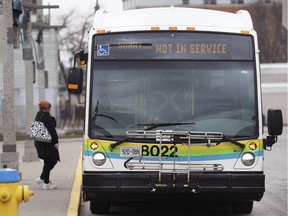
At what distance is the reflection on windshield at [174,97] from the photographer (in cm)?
973

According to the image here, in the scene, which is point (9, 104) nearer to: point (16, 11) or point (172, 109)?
point (16, 11)

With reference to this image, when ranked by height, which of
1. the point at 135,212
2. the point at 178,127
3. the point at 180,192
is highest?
the point at 178,127

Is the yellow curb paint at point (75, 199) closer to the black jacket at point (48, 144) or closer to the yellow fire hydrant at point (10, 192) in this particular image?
the black jacket at point (48, 144)

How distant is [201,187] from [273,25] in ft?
235

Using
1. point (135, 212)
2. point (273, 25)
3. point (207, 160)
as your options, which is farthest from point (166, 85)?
point (273, 25)

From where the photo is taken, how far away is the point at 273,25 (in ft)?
259

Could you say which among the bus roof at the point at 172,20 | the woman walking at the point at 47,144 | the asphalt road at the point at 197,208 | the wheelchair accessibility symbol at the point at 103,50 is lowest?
the asphalt road at the point at 197,208

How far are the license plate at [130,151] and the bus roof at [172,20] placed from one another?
1792mm

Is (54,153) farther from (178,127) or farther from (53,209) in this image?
(178,127)

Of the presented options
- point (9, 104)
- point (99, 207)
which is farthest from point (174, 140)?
point (9, 104)

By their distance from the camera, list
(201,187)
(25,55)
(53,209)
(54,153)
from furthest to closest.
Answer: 1. (25,55)
2. (54,153)
3. (53,209)
4. (201,187)

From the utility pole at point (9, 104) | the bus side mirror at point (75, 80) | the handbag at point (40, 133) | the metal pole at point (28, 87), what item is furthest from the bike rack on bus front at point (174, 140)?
the metal pole at point (28, 87)

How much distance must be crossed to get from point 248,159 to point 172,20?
2.36m

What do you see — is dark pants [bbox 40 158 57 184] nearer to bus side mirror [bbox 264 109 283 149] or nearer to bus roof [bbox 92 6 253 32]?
bus roof [bbox 92 6 253 32]
